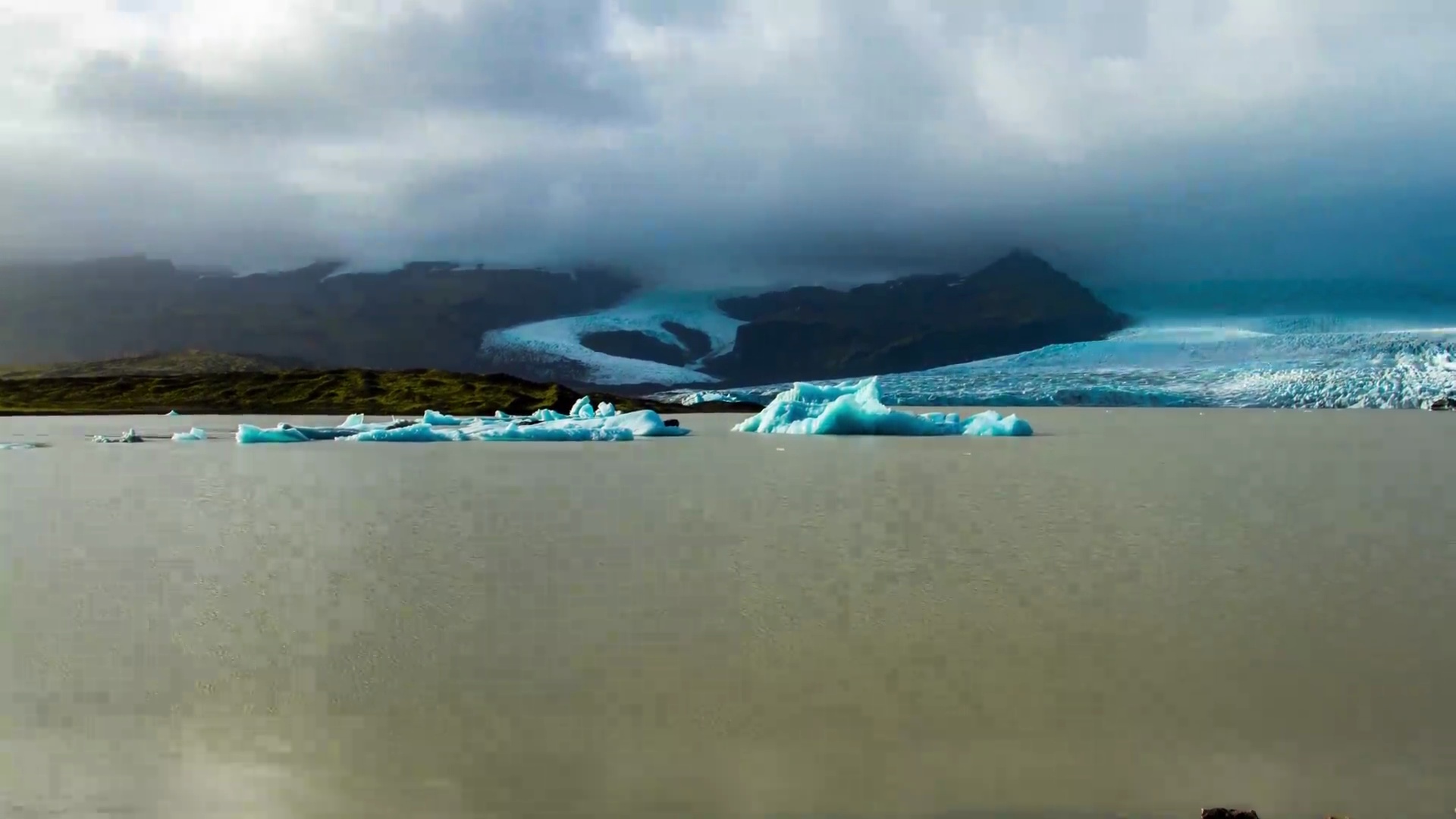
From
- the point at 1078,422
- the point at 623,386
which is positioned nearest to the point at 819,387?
the point at 1078,422

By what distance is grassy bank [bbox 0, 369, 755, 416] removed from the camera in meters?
44.0

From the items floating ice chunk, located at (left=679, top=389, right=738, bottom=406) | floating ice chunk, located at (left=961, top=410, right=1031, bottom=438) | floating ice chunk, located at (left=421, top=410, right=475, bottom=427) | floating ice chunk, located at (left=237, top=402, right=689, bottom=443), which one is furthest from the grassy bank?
floating ice chunk, located at (left=961, top=410, right=1031, bottom=438)

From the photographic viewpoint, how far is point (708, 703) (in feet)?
14.5

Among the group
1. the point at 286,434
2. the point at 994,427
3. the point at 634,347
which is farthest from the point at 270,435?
the point at 634,347

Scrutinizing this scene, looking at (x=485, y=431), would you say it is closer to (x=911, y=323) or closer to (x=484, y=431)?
(x=484, y=431)

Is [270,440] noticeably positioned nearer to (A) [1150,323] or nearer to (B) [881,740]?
(B) [881,740]

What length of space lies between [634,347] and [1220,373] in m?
52.3

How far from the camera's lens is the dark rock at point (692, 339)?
95169mm

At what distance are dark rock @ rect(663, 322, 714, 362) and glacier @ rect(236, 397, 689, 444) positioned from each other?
6314cm

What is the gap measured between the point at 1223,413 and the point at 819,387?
2538 centimetres

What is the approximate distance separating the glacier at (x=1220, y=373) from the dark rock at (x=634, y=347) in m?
30.8

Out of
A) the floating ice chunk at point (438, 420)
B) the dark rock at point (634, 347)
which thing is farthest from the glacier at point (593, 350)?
the floating ice chunk at point (438, 420)

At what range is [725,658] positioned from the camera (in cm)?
511

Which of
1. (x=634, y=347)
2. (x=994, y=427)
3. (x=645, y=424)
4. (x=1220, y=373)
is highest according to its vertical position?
(x=634, y=347)
